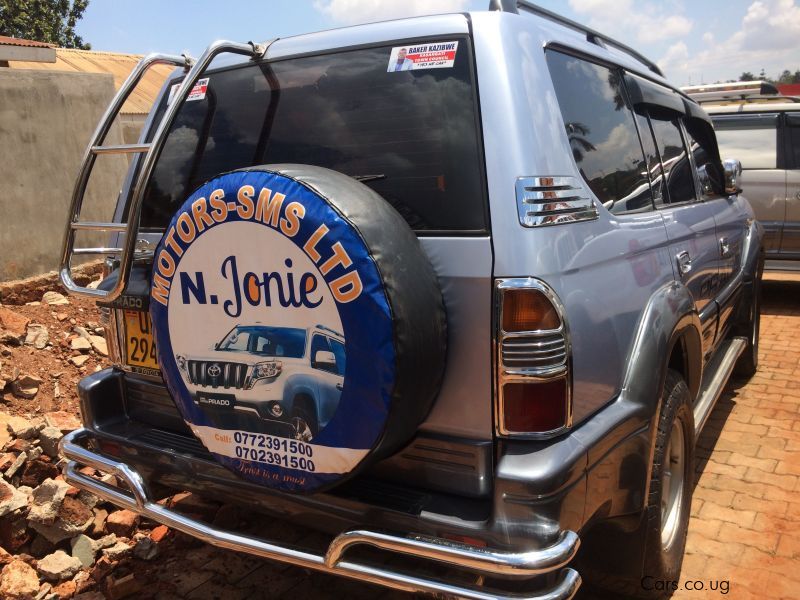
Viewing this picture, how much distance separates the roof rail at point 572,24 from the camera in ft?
7.04

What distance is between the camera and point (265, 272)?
6.11ft

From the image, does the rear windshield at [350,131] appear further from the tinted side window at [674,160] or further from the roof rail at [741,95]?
the roof rail at [741,95]

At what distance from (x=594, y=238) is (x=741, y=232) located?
8.93ft

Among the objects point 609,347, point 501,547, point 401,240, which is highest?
point 401,240

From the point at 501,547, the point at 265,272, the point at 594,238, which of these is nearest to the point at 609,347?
the point at 594,238

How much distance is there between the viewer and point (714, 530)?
10.2 ft

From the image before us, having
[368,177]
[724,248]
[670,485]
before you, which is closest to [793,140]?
[724,248]

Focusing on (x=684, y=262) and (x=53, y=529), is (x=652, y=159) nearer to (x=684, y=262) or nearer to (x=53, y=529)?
(x=684, y=262)

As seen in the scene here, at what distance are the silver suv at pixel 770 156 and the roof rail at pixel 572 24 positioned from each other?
429 centimetres

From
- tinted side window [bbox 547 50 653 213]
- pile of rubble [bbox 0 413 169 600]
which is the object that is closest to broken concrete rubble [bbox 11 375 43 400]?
pile of rubble [bbox 0 413 169 600]

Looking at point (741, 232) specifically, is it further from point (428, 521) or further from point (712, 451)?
point (428, 521)

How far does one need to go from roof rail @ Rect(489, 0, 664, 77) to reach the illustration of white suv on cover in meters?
1.16

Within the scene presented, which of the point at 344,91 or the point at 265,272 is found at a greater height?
the point at 344,91

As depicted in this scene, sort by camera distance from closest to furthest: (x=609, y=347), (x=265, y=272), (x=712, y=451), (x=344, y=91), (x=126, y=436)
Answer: (x=265, y=272) < (x=609, y=347) < (x=344, y=91) < (x=126, y=436) < (x=712, y=451)
